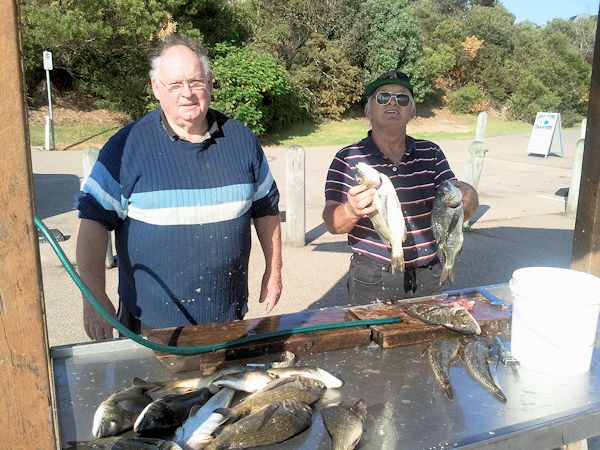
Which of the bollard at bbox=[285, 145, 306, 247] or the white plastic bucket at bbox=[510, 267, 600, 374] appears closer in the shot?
the white plastic bucket at bbox=[510, 267, 600, 374]

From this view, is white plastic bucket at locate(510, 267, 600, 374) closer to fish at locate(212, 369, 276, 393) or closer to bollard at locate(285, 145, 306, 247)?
fish at locate(212, 369, 276, 393)

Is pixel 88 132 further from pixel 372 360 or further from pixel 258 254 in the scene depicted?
pixel 372 360

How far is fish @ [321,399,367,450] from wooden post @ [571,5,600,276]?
1808 mm

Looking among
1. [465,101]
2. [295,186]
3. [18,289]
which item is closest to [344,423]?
[18,289]

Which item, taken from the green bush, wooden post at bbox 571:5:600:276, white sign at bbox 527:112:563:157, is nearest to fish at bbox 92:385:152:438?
wooden post at bbox 571:5:600:276

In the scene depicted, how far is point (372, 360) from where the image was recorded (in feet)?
8.49

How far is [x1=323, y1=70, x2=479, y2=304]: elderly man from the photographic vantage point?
139 inches

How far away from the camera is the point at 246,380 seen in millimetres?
2250

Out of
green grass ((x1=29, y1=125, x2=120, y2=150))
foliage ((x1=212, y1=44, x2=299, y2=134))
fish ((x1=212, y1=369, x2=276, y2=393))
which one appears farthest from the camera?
foliage ((x1=212, y1=44, x2=299, y2=134))

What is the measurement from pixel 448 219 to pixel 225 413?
1.74m

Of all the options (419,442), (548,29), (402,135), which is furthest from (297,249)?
(548,29)

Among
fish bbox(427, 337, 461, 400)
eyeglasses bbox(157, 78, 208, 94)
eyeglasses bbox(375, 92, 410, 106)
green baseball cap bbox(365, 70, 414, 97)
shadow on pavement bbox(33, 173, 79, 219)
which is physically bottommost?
shadow on pavement bbox(33, 173, 79, 219)

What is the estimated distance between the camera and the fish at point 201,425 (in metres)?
1.88

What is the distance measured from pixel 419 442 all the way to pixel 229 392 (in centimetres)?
70
